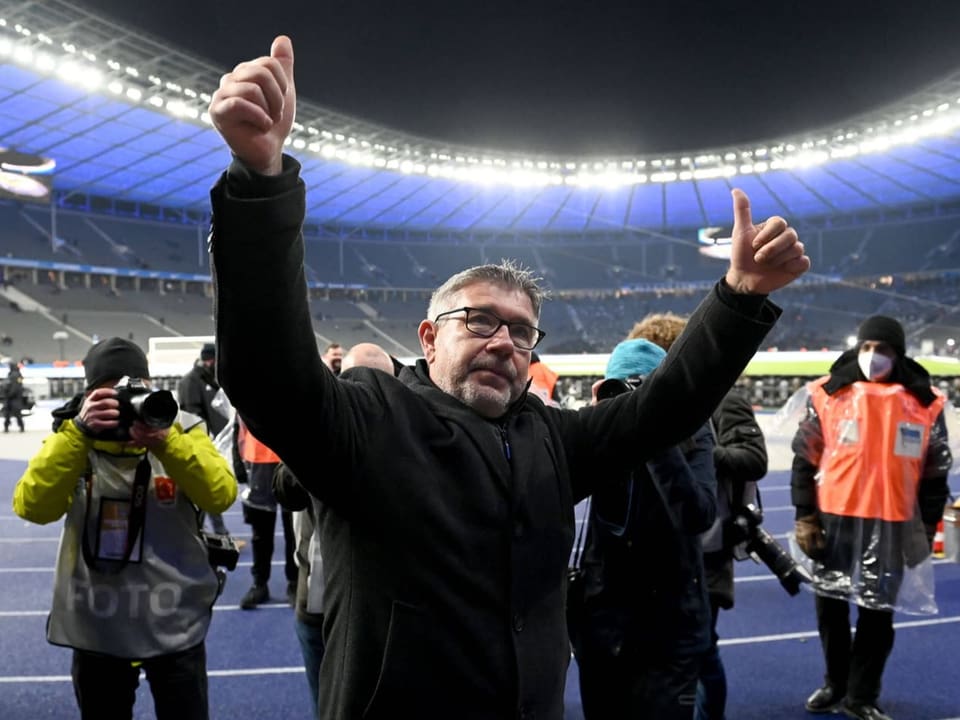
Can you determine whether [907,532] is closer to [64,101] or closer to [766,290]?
[766,290]

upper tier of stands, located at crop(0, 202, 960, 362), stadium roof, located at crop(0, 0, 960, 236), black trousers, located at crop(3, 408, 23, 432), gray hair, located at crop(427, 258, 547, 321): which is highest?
stadium roof, located at crop(0, 0, 960, 236)

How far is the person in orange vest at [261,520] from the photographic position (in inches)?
197

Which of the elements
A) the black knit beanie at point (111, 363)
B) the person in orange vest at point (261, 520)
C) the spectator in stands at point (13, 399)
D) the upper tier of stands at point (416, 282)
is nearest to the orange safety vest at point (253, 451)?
the person in orange vest at point (261, 520)

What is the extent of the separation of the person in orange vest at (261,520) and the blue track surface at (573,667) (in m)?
0.15

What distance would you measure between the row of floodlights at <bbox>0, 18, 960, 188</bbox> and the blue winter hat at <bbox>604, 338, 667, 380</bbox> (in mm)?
22925

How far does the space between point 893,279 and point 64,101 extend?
4105cm

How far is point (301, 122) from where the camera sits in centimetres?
2780

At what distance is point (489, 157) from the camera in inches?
1378

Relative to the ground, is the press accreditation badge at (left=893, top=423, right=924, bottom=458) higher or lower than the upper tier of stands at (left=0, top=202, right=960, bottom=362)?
lower

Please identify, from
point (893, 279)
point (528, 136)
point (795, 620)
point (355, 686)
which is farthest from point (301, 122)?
point (893, 279)

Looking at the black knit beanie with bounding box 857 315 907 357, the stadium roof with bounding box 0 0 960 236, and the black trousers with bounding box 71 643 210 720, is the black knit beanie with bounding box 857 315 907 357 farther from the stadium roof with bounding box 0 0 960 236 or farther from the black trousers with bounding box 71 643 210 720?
the stadium roof with bounding box 0 0 960 236

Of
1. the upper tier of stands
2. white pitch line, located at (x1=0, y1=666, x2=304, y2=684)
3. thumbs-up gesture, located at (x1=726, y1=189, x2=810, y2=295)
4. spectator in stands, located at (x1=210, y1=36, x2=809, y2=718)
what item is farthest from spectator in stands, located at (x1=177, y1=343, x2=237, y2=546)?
the upper tier of stands

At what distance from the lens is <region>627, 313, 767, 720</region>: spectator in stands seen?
9.66 feet

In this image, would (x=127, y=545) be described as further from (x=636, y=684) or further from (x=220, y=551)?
(x=636, y=684)
